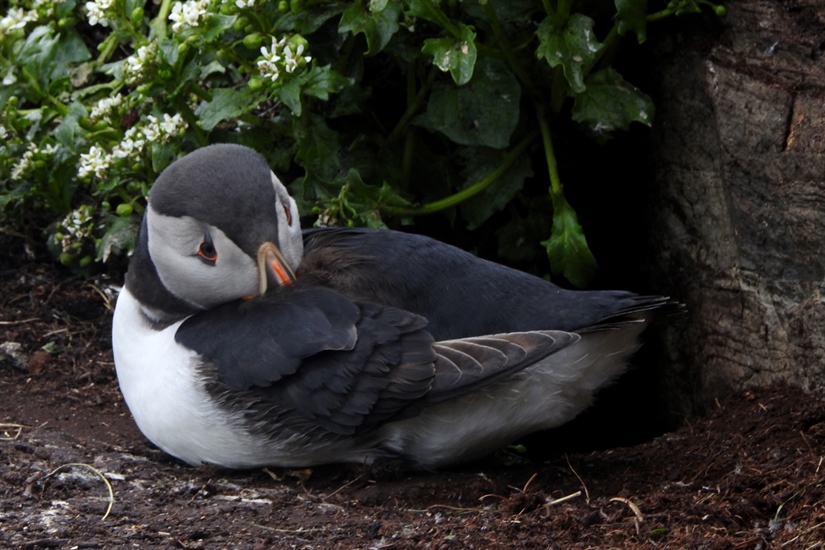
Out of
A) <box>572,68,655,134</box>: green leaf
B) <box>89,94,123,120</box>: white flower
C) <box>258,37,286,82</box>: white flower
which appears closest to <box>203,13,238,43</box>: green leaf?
<box>258,37,286,82</box>: white flower

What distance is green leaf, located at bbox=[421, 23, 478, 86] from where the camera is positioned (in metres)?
3.92

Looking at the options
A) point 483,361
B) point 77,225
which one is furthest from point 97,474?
point 77,225

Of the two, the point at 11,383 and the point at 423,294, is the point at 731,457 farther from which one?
the point at 11,383

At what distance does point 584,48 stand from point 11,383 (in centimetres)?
275

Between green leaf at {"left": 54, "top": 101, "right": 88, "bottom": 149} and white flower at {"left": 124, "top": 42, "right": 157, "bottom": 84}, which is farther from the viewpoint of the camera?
green leaf at {"left": 54, "top": 101, "right": 88, "bottom": 149}

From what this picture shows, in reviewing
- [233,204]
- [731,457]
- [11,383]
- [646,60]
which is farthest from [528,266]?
[11,383]

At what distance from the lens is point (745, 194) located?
4.17 meters

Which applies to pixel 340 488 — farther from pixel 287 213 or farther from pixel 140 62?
pixel 140 62

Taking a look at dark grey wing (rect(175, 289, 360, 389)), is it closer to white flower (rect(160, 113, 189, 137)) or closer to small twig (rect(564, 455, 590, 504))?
small twig (rect(564, 455, 590, 504))

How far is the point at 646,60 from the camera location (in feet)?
15.0

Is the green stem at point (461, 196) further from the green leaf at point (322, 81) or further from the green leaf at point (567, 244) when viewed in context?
the green leaf at point (322, 81)

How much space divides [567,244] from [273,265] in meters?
1.46

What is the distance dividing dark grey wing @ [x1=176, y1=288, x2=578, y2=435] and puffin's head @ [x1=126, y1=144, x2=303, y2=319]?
15 cm

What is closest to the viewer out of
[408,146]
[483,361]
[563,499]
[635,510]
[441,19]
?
[635,510]
